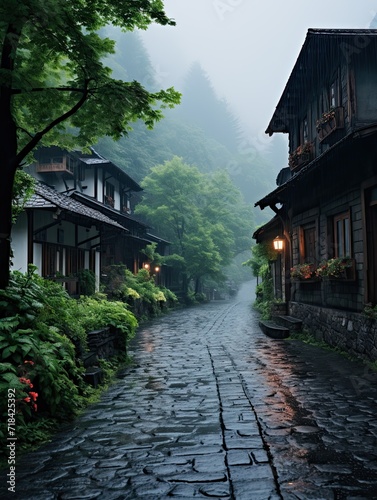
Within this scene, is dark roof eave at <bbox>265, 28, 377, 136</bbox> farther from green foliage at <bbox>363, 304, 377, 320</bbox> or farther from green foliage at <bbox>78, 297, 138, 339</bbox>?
green foliage at <bbox>78, 297, 138, 339</bbox>

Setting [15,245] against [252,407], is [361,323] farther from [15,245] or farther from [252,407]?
[15,245]

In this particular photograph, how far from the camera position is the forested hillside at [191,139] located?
53.7 meters

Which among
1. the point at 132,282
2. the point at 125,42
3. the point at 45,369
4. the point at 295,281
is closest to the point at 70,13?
the point at 45,369

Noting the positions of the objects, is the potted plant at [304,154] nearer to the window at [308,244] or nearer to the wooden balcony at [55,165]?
the window at [308,244]

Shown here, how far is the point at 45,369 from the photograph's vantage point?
5.64 m

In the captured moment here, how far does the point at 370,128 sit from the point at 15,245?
1023cm

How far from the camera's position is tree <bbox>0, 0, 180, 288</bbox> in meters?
5.96

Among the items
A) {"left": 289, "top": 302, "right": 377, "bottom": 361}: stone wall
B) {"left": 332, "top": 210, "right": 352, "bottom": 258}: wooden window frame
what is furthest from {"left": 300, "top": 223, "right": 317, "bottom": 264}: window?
{"left": 289, "top": 302, "right": 377, "bottom": 361}: stone wall

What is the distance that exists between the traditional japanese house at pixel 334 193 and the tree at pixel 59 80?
465 centimetres

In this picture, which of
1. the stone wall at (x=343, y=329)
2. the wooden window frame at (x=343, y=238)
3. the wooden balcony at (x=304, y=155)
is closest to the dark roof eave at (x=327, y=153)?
the wooden balcony at (x=304, y=155)

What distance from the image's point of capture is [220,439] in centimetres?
495

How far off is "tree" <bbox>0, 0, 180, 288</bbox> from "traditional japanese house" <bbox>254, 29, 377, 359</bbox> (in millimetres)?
4646

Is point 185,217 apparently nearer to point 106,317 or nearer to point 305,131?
point 305,131

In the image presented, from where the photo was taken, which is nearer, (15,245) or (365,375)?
(365,375)
